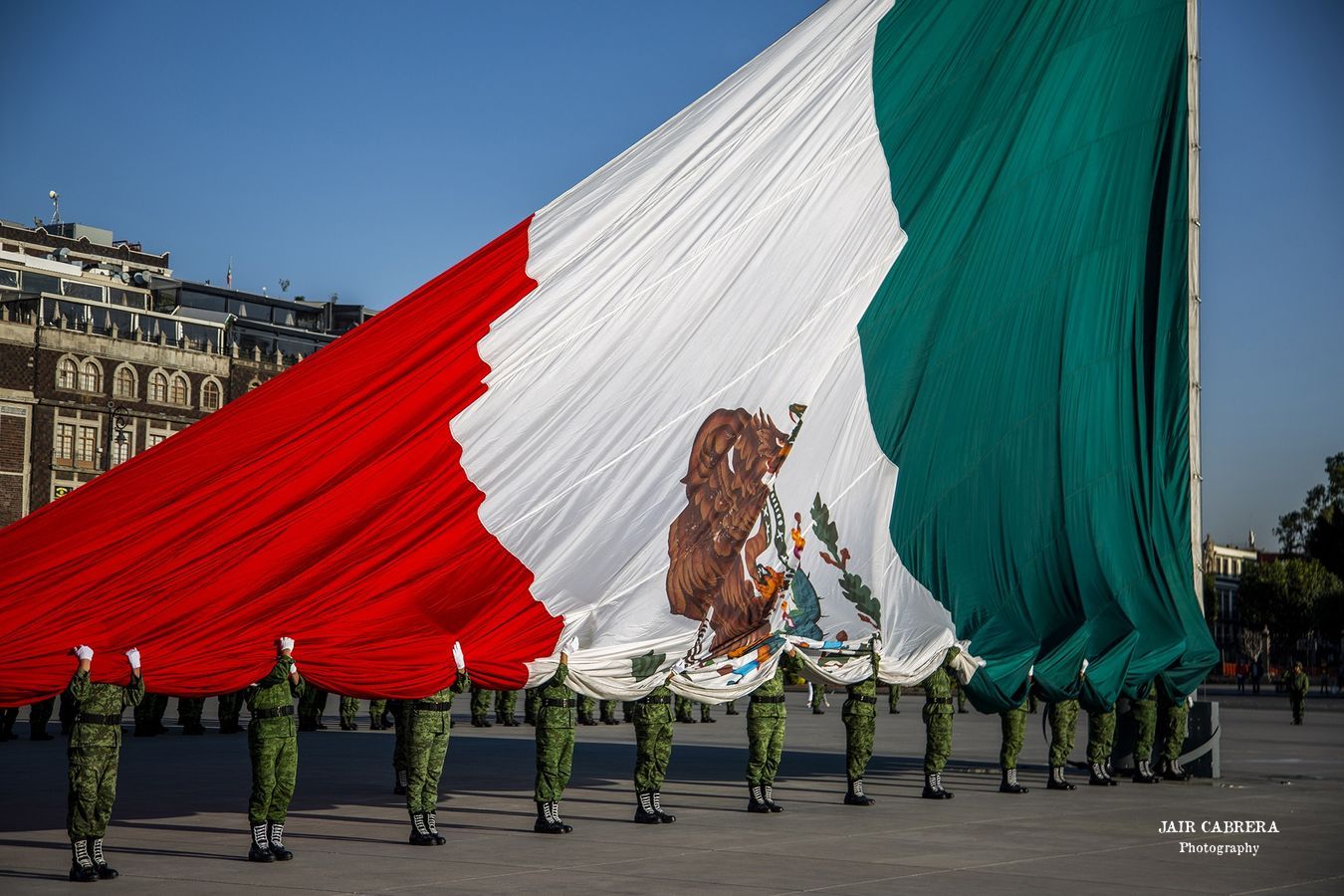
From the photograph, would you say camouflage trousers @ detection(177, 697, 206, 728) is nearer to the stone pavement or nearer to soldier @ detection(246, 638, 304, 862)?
the stone pavement

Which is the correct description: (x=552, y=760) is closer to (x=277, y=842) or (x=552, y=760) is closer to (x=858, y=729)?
(x=277, y=842)

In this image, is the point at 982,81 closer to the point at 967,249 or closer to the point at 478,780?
the point at 967,249

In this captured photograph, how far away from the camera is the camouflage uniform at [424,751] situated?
1323cm

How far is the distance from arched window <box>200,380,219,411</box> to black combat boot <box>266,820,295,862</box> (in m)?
67.5

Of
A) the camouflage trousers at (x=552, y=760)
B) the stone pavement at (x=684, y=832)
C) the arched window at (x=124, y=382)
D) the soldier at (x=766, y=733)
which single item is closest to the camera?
the stone pavement at (x=684, y=832)

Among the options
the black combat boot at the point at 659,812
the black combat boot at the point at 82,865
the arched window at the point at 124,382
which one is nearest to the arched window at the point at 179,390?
the arched window at the point at 124,382

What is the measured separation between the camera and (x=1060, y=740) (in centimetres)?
1969

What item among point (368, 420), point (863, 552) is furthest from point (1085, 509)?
point (368, 420)

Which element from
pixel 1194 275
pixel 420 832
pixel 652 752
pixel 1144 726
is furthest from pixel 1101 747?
pixel 420 832

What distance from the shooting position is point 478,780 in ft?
64.7

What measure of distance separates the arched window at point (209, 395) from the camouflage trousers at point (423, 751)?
66771 mm

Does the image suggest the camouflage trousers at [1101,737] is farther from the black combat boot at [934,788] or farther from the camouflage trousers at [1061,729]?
the black combat boot at [934,788]

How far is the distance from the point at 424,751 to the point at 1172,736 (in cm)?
1188

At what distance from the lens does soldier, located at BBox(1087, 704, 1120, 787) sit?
20.2m
